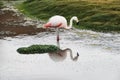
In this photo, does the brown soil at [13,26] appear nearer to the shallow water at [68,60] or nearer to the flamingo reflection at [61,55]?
the shallow water at [68,60]

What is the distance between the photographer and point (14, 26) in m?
39.0

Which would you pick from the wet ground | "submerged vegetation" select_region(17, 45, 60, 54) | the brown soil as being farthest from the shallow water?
the brown soil

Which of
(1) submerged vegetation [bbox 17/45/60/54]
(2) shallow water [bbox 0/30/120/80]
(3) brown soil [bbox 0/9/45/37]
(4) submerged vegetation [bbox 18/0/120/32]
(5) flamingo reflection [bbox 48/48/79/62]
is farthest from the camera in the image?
(4) submerged vegetation [bbox 18/0/120/32]

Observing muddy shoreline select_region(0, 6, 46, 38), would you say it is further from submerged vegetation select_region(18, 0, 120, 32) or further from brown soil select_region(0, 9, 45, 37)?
submerged vegetation select_region(18, 0, 120, 32)

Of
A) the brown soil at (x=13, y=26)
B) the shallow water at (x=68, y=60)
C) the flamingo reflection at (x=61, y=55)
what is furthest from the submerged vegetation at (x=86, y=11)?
the flamingo reflection at (x=61, y=55)

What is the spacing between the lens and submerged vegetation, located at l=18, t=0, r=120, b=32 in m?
36.4

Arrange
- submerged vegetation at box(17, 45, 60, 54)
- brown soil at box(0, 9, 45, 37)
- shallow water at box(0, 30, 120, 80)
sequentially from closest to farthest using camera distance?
shallow water at box(0, 30, 120, 80)
submerged vegetation at box(17, 45, 60, 54)
brown soil at box(0, 9, 45, 37)

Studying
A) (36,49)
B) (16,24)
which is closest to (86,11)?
(16,24)

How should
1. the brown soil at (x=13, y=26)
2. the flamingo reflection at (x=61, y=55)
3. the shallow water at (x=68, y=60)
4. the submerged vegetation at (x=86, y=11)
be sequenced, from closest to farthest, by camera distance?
the shallow water at (x=68, y=60) < the flamingo reflection at (x=61, y=55) < the brown soil at (x=13, y=26) < the submerged vegetation at (x=86, y=11)

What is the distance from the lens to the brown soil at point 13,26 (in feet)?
116

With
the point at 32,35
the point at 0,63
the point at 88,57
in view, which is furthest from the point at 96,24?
the point at 0,63

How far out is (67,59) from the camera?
2509cm

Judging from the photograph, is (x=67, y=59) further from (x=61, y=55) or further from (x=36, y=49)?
(x=36, y=49)

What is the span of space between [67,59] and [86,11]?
56.6 feet
